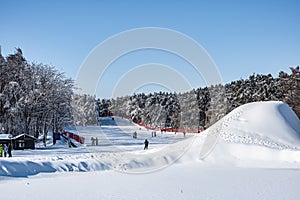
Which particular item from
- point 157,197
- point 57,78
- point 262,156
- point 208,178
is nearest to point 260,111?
point 262,156

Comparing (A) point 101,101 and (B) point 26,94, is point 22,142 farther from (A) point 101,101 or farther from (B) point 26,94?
(A) point 101,101

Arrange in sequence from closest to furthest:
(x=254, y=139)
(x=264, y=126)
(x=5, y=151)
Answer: (x=5, y=151), (x=254, y=139), (x=264, y=126)

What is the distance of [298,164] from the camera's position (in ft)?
77.4

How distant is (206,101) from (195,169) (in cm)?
6062

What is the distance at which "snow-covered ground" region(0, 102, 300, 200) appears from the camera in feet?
44.7

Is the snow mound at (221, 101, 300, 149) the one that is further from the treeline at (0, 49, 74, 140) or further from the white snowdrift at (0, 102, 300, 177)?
the treeline at (0, 49, 74, 140)

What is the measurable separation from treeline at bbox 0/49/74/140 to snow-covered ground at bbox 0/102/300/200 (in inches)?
606

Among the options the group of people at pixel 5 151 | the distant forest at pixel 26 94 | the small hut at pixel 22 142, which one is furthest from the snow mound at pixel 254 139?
the distant forest at pixel 26 94

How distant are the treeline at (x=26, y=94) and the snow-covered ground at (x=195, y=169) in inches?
606

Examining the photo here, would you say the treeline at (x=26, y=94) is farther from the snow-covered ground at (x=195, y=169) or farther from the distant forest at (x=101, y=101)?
the snow-covered ground at (x=195, y=169)

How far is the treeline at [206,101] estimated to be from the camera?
5706cm

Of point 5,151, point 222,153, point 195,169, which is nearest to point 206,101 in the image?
point 222,153

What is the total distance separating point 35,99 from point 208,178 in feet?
97.1

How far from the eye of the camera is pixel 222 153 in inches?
1049
